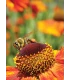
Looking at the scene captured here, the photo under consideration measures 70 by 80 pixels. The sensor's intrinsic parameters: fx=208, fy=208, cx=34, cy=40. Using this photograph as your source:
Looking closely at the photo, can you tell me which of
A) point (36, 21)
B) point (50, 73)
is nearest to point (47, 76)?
point (50, 73)

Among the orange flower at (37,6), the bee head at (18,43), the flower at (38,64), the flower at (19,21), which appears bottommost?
the flower at (38,64)

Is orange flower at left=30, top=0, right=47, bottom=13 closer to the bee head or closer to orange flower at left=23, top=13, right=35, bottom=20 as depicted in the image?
orange flower at left=23, top=13, right=35, bottom=20

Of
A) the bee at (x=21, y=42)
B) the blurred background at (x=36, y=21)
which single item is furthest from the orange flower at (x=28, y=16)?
the bee at (x=21, y=42)

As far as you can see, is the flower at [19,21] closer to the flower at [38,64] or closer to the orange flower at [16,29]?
the orange flower at [16,29]

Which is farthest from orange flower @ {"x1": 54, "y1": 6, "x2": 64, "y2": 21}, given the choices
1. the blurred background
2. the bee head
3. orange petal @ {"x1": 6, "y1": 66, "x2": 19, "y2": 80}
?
orange petal @ {"x1": 6, "y1": 66, "x2": 19, "y2": 80}

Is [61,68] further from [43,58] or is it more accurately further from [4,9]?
[4,9]
